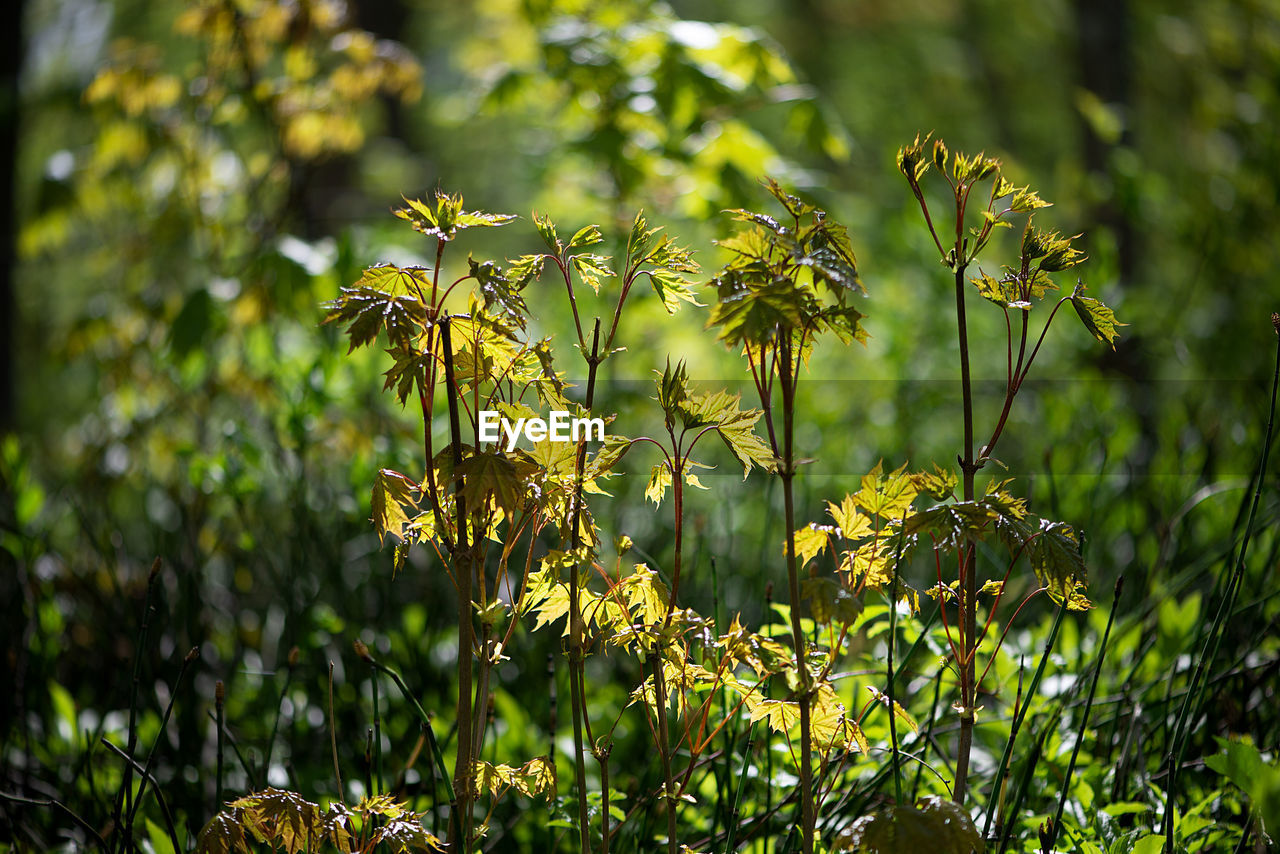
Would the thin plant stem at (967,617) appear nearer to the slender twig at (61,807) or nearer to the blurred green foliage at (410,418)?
the blurred green foliage at (410,418)

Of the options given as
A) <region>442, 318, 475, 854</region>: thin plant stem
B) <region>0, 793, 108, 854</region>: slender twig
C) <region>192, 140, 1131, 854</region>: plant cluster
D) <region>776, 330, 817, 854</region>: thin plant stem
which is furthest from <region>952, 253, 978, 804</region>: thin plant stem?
<region>0, 793, 108, 854</region>: slender twig

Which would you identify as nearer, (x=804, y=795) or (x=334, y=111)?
(x=804, y=795)

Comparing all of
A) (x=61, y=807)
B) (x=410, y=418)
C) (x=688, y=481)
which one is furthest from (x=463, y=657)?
(x=410, y=418)

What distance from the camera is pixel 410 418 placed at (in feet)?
7.24

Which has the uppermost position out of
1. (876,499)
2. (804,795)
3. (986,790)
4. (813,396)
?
(876,499)

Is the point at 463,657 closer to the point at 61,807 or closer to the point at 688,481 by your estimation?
the point at 688,481

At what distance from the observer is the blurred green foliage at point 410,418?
1.44 metres

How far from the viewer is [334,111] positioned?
8.11ft

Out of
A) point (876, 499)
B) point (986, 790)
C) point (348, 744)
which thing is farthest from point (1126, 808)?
point (348, 744)

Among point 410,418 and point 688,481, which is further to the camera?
point 410,418

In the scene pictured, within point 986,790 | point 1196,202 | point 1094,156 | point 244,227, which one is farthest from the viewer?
point 1094,156

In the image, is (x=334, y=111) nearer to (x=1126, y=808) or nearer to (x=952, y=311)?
(x=952, y=311)

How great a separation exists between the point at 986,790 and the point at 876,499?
69 cm

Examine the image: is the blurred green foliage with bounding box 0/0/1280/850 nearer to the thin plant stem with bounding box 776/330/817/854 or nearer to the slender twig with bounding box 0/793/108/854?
the slender twig with bounding box 0/793/108/854
